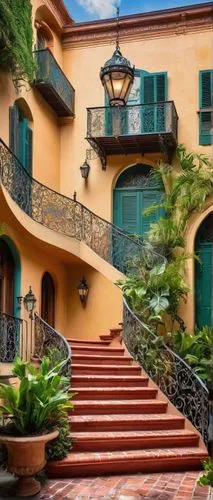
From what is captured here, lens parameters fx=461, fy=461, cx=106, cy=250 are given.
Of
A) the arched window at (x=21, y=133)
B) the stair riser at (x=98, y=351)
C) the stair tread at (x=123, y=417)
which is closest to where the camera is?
the stair tread at (x=123, y=417)

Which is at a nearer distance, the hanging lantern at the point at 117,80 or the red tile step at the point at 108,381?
the hanging lantern at the point at 117,80

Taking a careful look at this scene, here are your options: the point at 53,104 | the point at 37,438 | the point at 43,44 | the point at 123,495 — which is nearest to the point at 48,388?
the point at 37,438

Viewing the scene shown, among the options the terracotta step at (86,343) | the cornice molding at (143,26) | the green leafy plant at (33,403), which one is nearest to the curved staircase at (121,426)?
the green leafy plant at (33,403)

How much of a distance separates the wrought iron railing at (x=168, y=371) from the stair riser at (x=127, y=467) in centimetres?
61

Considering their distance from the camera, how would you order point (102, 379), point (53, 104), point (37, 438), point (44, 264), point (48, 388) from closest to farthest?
point (37, 438), point (48, 388), point (102, 379), point (44, 264), point (53, 104)

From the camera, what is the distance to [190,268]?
1103cm

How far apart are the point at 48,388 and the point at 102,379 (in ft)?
7.74

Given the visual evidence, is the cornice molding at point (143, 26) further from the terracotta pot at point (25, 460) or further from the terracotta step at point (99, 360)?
the terracotta pot at point (25, 460)

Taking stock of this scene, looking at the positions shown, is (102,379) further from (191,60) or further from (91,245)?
(191,60)

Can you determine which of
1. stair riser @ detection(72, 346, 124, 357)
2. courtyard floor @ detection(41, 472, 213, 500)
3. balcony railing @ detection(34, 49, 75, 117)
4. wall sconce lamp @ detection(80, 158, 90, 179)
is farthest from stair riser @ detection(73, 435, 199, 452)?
balcony railing @ detection(34, 49, 75, 117)

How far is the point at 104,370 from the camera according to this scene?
Result: 26.9 feet

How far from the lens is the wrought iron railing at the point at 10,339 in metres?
8.30

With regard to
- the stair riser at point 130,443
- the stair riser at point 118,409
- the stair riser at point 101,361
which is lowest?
the stair riser at point 130,443

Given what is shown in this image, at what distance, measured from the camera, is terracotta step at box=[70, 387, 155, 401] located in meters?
7.25
